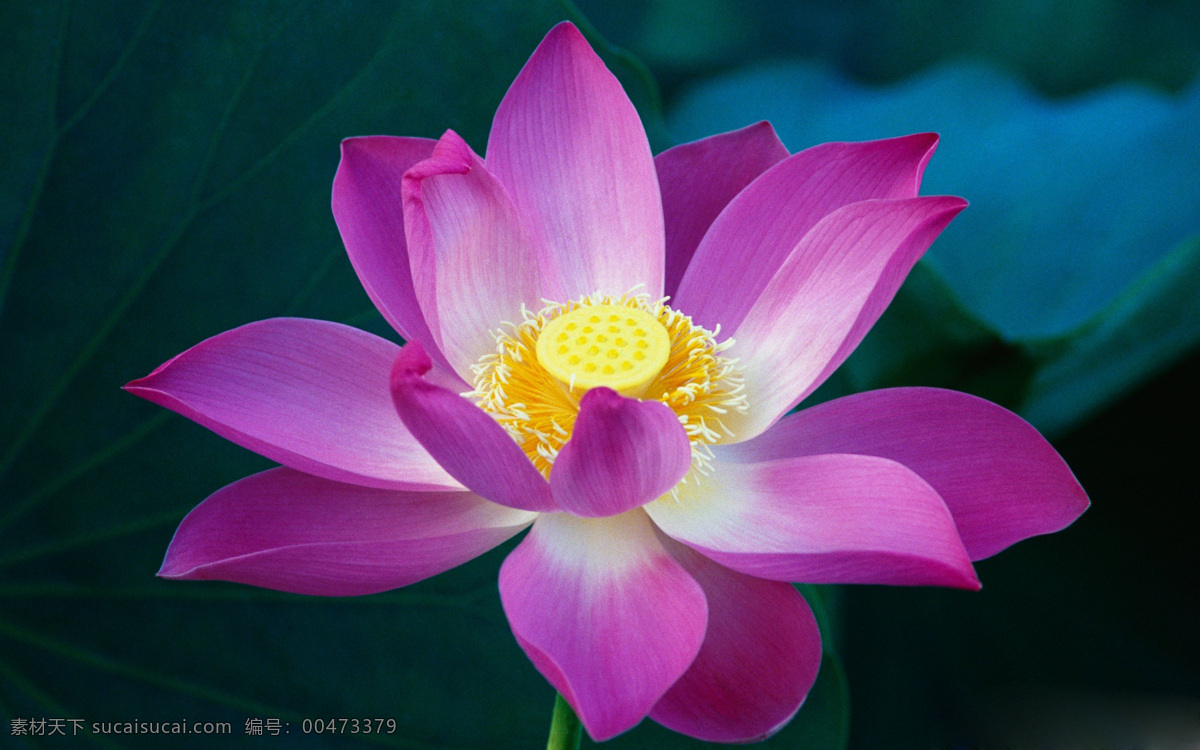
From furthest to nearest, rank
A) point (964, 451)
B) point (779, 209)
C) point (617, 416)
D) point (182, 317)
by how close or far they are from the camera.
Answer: point (182, 317)
point (779, 209)
point (964, 451)
point (617, 416)

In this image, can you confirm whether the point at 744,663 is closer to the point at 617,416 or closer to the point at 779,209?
the point at 617,416

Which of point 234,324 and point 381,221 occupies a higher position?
point 381,221

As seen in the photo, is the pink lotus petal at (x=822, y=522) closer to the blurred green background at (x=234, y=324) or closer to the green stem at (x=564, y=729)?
the green stem at (x=564, y=729)

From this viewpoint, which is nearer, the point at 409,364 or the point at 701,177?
the point at 409,364

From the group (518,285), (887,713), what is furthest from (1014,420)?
(887,713)

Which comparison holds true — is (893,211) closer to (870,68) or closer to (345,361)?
(345,361)


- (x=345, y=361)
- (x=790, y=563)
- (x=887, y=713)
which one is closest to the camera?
(x=790, y=563)

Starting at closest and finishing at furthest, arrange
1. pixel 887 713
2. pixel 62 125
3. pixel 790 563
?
pixel 790 563 → pixel 62 125 → pixel 887 713

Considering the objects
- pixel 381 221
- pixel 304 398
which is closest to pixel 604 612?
pixel 304 398
